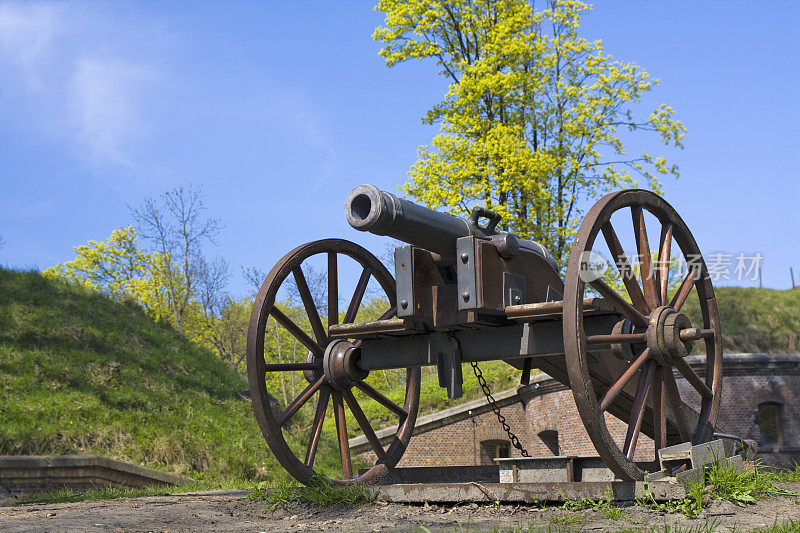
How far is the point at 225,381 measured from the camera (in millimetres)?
17266

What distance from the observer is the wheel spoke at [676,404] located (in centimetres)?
665

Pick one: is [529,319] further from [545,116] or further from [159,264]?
[159,264]

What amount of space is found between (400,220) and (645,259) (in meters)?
2.19

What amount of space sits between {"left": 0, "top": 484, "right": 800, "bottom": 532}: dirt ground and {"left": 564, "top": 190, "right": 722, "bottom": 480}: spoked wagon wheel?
1.73ft

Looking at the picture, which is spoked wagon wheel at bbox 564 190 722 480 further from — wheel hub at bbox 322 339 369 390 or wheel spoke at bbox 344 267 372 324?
wheel spoke at bbox 344 267 372 324

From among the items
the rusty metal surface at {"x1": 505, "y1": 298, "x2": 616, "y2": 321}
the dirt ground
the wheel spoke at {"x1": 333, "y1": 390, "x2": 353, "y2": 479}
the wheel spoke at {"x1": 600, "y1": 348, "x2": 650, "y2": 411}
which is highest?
the rusty metal surface at {"x1": 505, "y1": 298, "x2": 616, "y2": 321}

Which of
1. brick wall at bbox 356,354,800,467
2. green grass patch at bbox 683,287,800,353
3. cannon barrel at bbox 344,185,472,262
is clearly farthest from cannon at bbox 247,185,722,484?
green grass patch at bbox 683,287,800,353

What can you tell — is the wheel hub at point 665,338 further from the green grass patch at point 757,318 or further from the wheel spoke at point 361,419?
the green grass patch at point 757,318

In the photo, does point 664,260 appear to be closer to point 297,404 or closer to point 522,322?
point 522,322

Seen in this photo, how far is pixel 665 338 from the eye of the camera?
6.24 meters

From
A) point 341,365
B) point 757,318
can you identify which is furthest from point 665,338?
point 757,318

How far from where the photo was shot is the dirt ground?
17.4 feet

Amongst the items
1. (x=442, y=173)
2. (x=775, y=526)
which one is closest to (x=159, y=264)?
(x=442, y=173)

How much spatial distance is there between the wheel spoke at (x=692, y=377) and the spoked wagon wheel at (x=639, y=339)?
13 millimetres
